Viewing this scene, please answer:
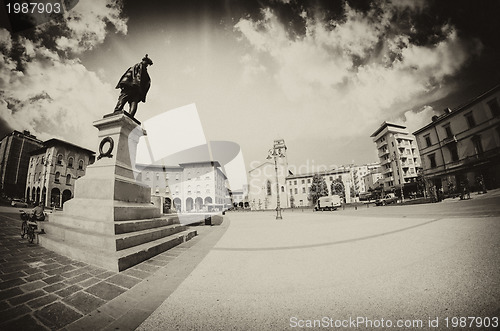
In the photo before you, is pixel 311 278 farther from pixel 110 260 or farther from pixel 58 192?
pixel 58 192

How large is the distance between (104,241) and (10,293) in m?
1.44

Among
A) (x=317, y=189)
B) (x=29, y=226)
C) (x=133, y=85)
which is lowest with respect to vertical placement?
(x=29, y=226)

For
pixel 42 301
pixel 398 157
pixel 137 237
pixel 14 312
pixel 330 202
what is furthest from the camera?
pixel 398 157

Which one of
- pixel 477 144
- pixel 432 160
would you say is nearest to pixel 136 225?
pixel 477 144

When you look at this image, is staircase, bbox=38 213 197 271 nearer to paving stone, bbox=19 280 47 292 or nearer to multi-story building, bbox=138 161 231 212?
paving stone, bbox=19 280 47 292

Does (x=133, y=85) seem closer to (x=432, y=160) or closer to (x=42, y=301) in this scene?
(x=42, y=301)

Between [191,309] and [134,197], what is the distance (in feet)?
15.9

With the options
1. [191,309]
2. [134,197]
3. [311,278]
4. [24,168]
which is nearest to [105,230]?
[134,197]

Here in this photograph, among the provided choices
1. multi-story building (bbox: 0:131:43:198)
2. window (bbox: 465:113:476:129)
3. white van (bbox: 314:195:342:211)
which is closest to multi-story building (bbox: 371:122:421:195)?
white van (bbox: 314:195:342:211)

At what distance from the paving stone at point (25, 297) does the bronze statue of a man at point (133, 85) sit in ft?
18.2

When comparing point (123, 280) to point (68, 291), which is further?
point (123, 280)

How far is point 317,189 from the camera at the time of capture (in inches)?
2078

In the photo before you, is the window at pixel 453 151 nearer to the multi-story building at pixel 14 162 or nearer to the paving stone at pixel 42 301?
the paving stone at pixel 42 301

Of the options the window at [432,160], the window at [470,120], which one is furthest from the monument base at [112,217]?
the window at [432,160]
